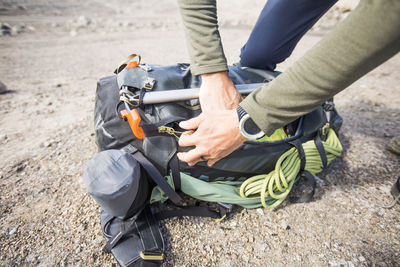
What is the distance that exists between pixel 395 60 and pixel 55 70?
249 inches

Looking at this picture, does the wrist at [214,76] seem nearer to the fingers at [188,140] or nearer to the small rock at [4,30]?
the fingers at [188,140]

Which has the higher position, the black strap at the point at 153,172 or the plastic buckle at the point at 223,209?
the black strap at the point at 153,172

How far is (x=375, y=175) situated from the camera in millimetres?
1532

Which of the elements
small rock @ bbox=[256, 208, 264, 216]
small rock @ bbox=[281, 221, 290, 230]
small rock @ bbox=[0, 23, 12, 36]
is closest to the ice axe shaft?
small rock @ bbox=[256, 208, 264, 216]

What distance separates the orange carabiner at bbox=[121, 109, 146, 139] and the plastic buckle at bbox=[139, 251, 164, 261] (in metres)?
0.61

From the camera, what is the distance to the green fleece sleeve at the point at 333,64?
561mm

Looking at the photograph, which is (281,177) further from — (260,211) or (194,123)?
(194,123)

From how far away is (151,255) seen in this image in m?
1.02

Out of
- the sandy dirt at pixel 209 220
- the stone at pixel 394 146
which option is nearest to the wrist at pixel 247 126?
the sandy dirt at pixel 209 220

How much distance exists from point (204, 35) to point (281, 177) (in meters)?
0.99

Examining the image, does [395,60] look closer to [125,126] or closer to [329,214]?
[329,214]

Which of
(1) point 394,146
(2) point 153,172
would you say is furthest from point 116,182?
(1) point 394,146

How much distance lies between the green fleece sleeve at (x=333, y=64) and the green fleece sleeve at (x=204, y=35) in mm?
432

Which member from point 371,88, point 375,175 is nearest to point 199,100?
point 375,175
